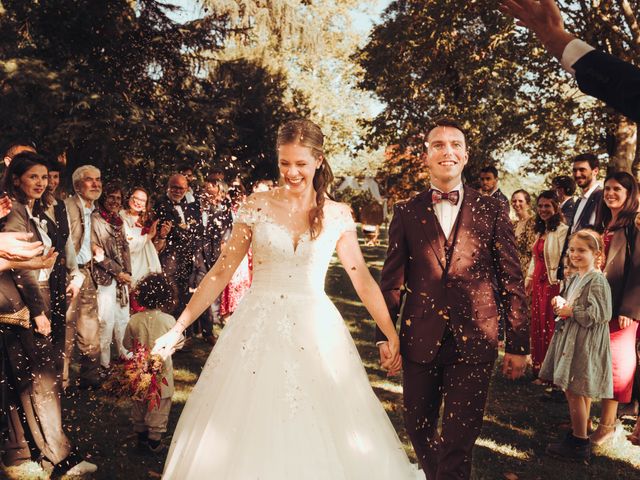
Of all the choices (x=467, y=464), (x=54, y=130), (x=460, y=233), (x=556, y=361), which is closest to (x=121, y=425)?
(x=467, y=464)

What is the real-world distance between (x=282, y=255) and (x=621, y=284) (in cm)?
364

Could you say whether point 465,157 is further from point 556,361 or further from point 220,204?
point 220,204

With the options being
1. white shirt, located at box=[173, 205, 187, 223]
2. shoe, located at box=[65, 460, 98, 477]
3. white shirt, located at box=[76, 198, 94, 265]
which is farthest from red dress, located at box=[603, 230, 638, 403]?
white shirt, located at box=[173, 205, 187, 223]

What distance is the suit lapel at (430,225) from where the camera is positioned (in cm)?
384

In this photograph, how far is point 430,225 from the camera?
390cm

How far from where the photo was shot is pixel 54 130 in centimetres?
1295

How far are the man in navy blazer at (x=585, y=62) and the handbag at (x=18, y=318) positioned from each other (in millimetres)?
3780

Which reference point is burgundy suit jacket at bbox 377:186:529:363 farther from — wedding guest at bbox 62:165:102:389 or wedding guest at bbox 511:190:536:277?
wedding guest at bbox 511:190:536:277

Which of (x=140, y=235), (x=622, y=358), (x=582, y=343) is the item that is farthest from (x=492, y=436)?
(x=140, y=235)

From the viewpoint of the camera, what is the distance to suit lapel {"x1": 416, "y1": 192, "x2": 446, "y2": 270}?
3842 mm

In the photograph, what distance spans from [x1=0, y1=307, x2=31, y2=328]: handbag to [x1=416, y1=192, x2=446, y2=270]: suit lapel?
2.88 m

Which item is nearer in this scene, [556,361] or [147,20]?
[556,361]

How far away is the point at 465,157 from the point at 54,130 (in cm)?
1137

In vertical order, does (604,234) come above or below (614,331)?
above
